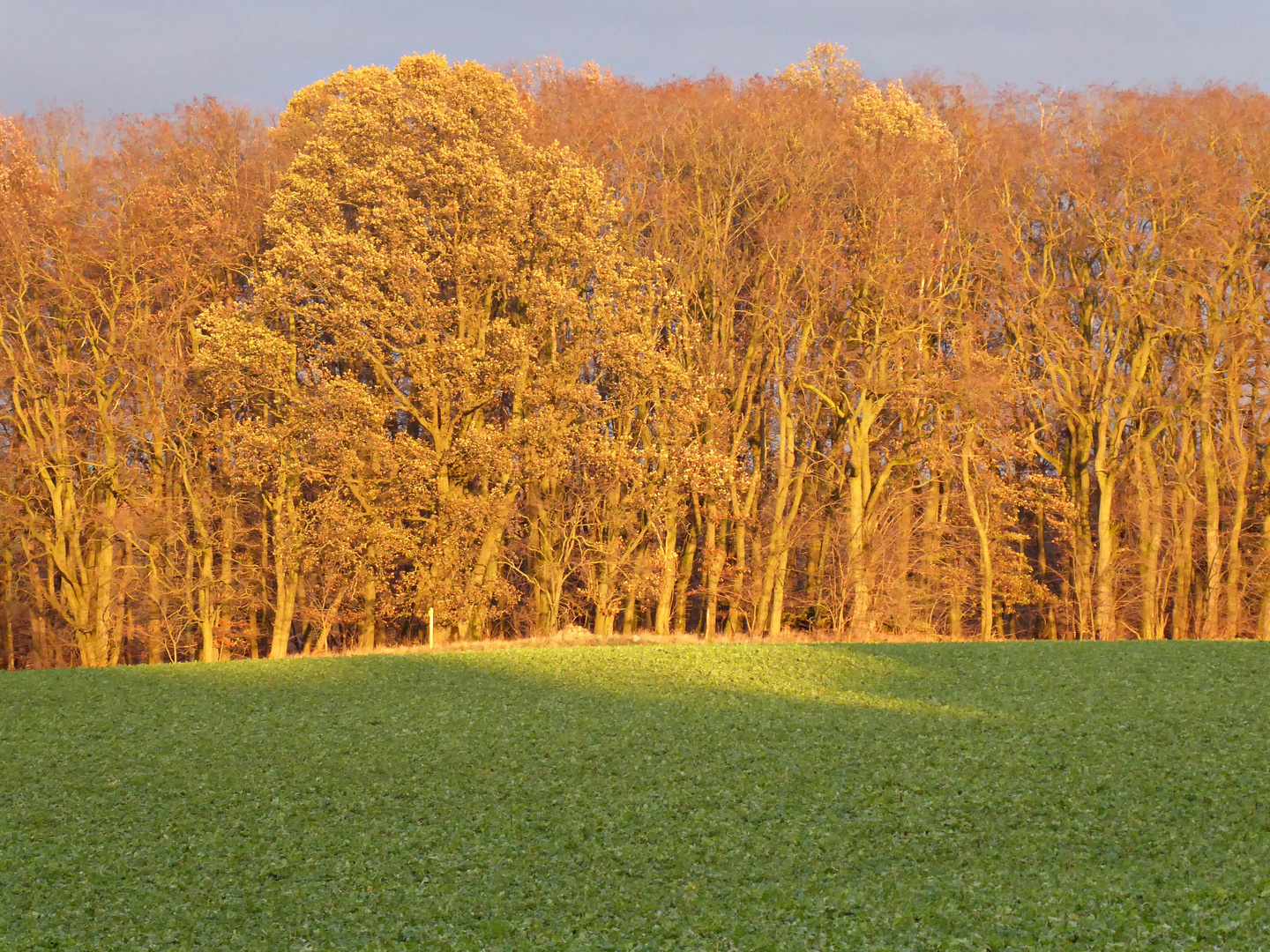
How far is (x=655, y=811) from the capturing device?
1523cm

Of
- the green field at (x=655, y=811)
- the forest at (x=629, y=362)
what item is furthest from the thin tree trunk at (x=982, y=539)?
the green field at (x=655, y=811)

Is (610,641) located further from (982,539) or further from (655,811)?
(655,811)

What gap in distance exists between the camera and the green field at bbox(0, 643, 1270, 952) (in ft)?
37.1

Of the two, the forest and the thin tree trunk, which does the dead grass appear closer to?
the forest

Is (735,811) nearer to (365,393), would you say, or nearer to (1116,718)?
(1116,718)

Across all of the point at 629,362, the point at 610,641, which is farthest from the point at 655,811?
the point at 629,362

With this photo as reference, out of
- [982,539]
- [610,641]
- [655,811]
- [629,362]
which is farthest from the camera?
[982,539]

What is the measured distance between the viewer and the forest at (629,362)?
3428cm

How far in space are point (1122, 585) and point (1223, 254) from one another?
40.3 feet

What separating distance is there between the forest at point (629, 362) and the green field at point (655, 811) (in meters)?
11.2

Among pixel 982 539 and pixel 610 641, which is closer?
pixel 610 641

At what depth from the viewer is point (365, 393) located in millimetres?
32688

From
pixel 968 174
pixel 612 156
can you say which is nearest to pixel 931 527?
pixel 968 174

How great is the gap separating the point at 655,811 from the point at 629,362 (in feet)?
68.7
